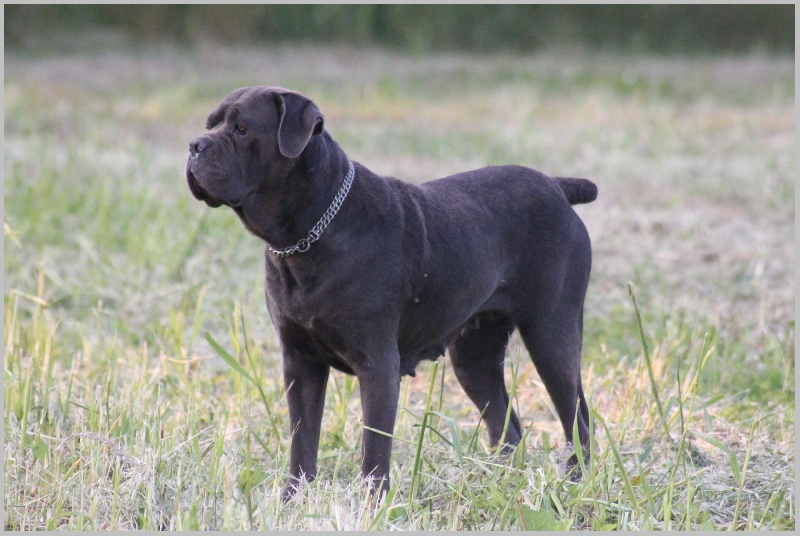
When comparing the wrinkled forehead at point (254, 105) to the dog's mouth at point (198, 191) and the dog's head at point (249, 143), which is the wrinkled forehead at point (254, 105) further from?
the dog's mouth at point (198, 191)

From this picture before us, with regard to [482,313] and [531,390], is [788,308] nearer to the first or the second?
[531,390]

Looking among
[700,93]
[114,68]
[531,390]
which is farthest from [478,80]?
[531,390]

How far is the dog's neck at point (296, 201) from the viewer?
12.4 ft

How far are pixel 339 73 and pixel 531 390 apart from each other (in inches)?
622

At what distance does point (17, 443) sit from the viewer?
166 inches

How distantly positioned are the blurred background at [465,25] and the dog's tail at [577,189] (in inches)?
822

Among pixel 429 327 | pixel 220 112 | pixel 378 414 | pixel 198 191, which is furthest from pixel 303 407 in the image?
pixel 220 112

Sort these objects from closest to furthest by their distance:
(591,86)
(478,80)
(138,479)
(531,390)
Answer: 1. (138,479)
2. (531,390)
3. (591,86)
4. (478,80)

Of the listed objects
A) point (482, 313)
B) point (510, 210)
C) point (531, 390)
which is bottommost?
point (531, 390)

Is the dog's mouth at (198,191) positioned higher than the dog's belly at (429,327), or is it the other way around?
the dog's mouth at (198,191)

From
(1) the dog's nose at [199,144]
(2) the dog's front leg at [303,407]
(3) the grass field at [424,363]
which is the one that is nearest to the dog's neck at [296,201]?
(1) the dog's nose at [199,144]

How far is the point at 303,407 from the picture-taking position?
4.07 meters

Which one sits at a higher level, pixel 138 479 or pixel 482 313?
pixel 482 313

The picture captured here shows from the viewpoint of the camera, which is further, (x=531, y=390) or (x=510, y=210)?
(x=531, y=390)
